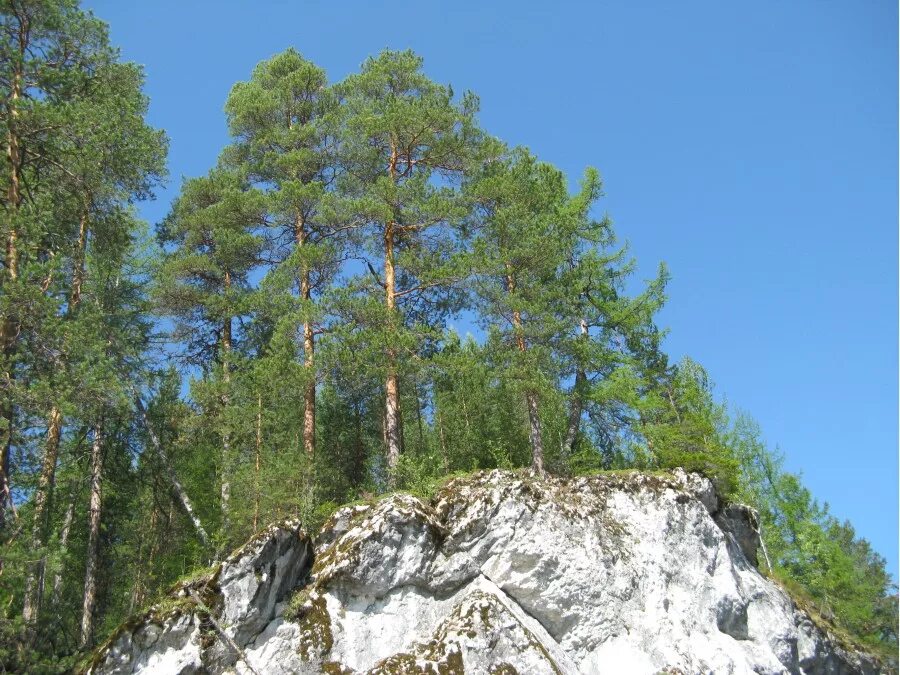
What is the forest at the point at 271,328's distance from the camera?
13250 millimetres

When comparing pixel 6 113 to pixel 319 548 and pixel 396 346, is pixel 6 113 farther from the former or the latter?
pixel 319 548

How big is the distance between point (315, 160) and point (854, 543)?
149 feet

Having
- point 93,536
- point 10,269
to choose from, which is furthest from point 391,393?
point 10,269

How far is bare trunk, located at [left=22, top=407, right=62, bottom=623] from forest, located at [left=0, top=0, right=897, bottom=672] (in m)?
0.10

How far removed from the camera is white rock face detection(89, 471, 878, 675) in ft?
40.7

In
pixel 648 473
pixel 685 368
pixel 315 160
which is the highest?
pixel 315 160

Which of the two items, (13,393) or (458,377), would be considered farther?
(458,377)

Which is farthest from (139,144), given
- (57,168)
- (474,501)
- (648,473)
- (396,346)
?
(648,473)

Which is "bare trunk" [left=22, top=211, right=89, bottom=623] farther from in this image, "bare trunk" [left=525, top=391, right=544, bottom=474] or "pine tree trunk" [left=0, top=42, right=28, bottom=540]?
"bare trunk" [left=525, top=391, right=544, bottom=474]

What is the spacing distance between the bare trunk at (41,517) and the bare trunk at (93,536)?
1.62 m

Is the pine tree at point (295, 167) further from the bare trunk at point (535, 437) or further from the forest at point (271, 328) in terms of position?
the bare trunk at point (535, 437)

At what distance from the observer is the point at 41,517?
1252 centimetres

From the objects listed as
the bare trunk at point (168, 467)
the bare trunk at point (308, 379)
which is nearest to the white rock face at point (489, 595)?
the bare trunk at point (308, 379)

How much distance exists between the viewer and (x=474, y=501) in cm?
1480
